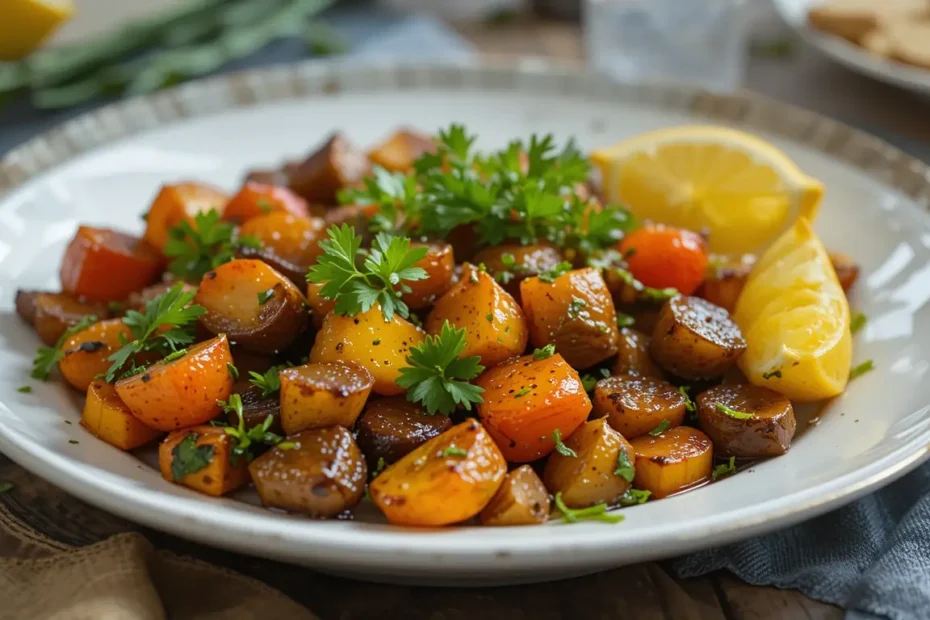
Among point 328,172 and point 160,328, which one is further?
point 328,172

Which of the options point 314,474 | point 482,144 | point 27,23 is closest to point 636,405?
point 314,474

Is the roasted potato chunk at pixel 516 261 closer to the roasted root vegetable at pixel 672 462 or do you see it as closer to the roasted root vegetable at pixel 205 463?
the roasted root vegetable at pixel 672 462

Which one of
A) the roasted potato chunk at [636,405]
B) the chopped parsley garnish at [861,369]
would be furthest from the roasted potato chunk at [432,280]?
the chopped parsley garnish at [861,369]

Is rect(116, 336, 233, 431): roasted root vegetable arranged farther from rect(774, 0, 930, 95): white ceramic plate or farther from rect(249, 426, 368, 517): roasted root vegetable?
rect(774, 0, 930, 95): white ceramic plate

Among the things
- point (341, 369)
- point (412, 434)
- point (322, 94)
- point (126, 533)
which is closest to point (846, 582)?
point (412, 434)

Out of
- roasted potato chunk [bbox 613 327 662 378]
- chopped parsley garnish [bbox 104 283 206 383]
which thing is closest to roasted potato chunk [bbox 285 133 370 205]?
chopped parsley garnish [bbox 104 283 206 383]

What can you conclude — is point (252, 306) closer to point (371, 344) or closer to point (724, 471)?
point (371, 344)
